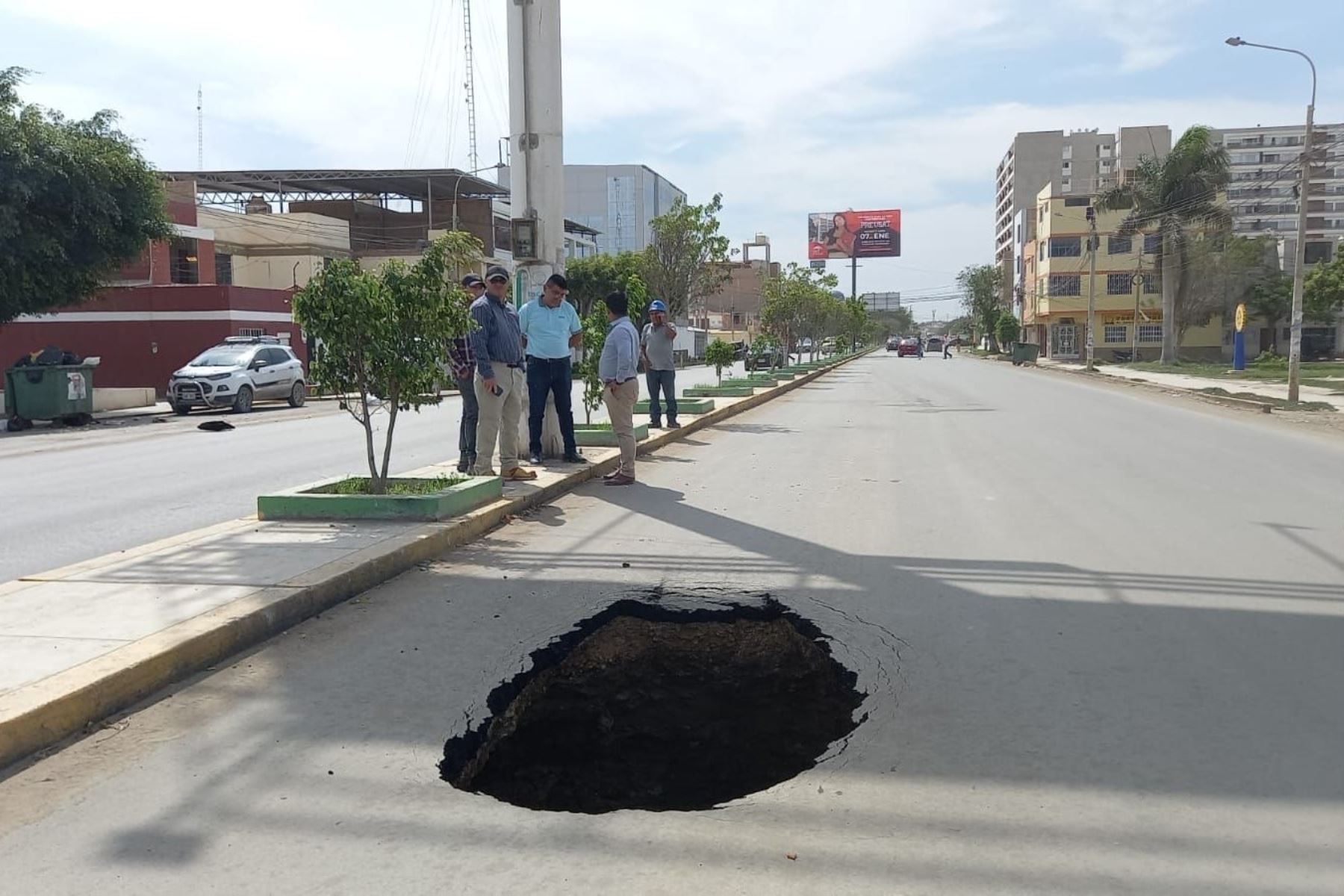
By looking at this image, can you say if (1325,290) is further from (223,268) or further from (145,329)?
(145,329)

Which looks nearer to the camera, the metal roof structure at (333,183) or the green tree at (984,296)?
the metal roof structure at (333,183)

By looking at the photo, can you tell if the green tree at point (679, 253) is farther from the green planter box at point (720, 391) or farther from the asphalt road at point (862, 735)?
the asphalt road at point (862, 735)

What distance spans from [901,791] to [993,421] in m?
15.7

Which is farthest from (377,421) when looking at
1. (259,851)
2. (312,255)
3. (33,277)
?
(312,255)

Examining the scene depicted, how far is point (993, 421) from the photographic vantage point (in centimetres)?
1831

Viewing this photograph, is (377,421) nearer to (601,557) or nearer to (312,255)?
(601,557)

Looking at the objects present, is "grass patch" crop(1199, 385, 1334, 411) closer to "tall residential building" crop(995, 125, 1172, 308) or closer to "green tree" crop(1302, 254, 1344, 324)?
"green tree" crop(1302, 254, 1344, 324)

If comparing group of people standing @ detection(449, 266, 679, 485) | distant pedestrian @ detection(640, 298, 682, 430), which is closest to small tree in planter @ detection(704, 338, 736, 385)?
distant pedestrian @ detection(640, 298, 682, 430)

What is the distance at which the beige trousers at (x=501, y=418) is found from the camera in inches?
354

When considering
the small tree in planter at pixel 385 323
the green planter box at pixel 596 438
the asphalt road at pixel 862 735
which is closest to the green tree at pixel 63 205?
the green planter box at pixel 596 438

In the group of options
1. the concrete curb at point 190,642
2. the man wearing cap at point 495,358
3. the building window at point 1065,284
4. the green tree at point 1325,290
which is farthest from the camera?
the building window at point 1065,284

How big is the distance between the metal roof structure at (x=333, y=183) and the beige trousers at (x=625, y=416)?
41.2 meters

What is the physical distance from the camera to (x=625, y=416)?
10.3 m

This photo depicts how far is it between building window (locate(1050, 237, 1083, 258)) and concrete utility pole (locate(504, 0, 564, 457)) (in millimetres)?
68200
